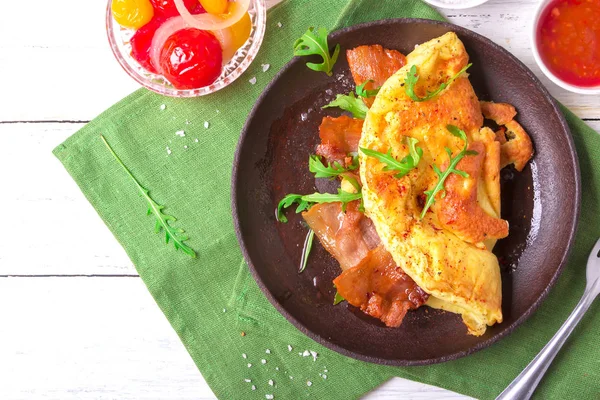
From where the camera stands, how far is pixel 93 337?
3.94 metres

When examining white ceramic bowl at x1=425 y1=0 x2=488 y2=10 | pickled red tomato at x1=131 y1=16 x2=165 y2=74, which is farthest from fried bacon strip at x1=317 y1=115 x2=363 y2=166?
pickled red tomato at x1=131 y1=16 x2=165 y2=74

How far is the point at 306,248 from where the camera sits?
3598 mm

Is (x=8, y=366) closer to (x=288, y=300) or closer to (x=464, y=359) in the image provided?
(x=288, y=300)

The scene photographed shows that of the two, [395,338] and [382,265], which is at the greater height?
[382,265]

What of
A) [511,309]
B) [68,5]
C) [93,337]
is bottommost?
[511,309]

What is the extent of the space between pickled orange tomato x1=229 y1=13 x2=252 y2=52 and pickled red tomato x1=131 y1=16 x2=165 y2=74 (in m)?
0.43

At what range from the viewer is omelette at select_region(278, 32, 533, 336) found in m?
3.04

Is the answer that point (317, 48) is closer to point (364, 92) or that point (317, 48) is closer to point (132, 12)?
point (364, 92)

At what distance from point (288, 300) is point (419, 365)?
839 mm

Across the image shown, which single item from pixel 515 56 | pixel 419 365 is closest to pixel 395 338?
pixel 419 365

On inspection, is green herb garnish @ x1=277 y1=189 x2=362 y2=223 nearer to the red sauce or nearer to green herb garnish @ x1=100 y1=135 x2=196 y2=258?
green herb garnish @ x1=100 y1=135 x2=196 y2=258

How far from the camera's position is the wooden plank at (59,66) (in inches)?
151

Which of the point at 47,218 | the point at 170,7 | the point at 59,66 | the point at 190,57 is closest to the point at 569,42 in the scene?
the point at 190,57

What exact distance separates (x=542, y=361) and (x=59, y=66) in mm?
3534
